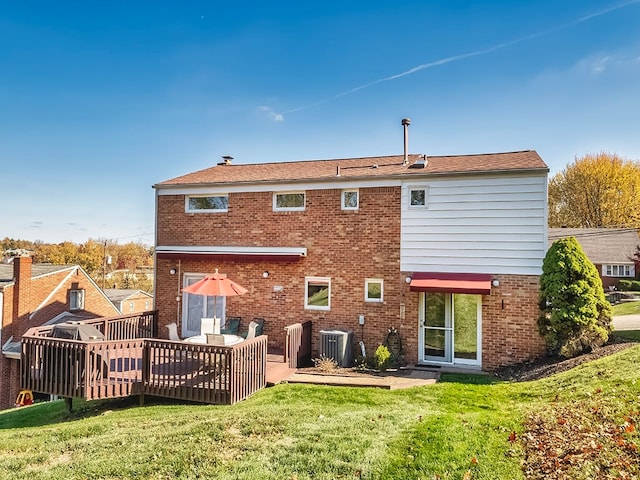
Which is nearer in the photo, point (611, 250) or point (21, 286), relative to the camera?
point (21, 286)

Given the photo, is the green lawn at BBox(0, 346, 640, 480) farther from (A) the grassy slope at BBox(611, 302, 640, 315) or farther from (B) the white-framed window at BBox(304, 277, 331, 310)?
(A) the grassy slope at BBox(611, 302, 640, 315)

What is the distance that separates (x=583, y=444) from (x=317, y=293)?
9.22m

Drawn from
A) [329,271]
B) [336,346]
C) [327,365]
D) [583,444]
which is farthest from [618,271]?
[583,444]

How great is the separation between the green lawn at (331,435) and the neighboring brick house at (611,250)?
116 ft

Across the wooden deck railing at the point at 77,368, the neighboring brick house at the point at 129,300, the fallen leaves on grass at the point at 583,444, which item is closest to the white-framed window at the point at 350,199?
the wooden deck railing at the point at 77,368

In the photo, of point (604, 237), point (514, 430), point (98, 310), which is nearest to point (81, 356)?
point (514, 430)

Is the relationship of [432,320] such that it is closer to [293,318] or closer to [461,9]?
[293,318]

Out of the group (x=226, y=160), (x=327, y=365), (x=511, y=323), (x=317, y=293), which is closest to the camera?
(x=327, y=365)

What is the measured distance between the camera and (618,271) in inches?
1555

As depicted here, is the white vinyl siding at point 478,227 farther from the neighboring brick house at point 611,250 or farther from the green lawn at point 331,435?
the neighboring brick house at point 611,250

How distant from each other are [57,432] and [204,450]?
367cm

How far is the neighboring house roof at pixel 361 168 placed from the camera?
1239 cm

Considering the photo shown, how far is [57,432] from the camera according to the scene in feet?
24.5

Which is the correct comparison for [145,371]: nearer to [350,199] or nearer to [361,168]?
[350,199]
